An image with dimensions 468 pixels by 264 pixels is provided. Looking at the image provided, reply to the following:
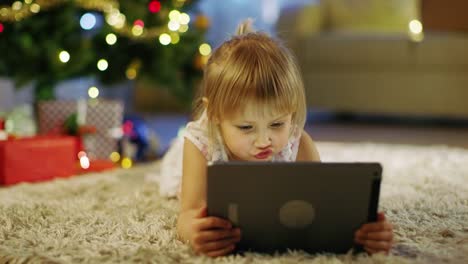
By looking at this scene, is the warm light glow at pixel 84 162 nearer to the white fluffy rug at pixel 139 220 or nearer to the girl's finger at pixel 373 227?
the white fluffy rug at pixel 139 220

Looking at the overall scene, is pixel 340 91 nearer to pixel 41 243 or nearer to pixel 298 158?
pixel 298 158

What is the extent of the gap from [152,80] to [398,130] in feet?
4.28

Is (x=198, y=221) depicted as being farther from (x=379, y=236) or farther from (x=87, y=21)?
(x=87, y=21)

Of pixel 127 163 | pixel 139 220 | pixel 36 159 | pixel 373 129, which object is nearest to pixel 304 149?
pixel 139 220

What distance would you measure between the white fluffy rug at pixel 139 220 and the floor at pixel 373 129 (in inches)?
34.5

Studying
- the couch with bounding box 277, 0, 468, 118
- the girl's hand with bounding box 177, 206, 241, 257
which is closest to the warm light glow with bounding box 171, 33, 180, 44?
the couch with bounding box 277, 0, 468, 118

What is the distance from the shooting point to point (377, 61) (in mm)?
3211

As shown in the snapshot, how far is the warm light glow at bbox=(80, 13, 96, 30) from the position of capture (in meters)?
2.13

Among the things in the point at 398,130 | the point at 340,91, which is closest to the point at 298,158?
the point at 398,130

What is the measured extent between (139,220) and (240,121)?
294 mm

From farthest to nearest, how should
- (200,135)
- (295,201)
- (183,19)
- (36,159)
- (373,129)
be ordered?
1. (373,129)
2. (183,19)
3. (36,159)
4. (200,135)
5. (295,201)

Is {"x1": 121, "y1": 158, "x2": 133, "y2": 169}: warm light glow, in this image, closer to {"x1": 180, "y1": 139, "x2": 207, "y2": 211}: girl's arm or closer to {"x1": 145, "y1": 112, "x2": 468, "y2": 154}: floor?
{"x1": 145, "y1": 112, "x2": 468, "y2": 154}: floor

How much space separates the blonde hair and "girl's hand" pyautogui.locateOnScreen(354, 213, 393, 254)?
220mm

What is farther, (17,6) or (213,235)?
(17,6)
